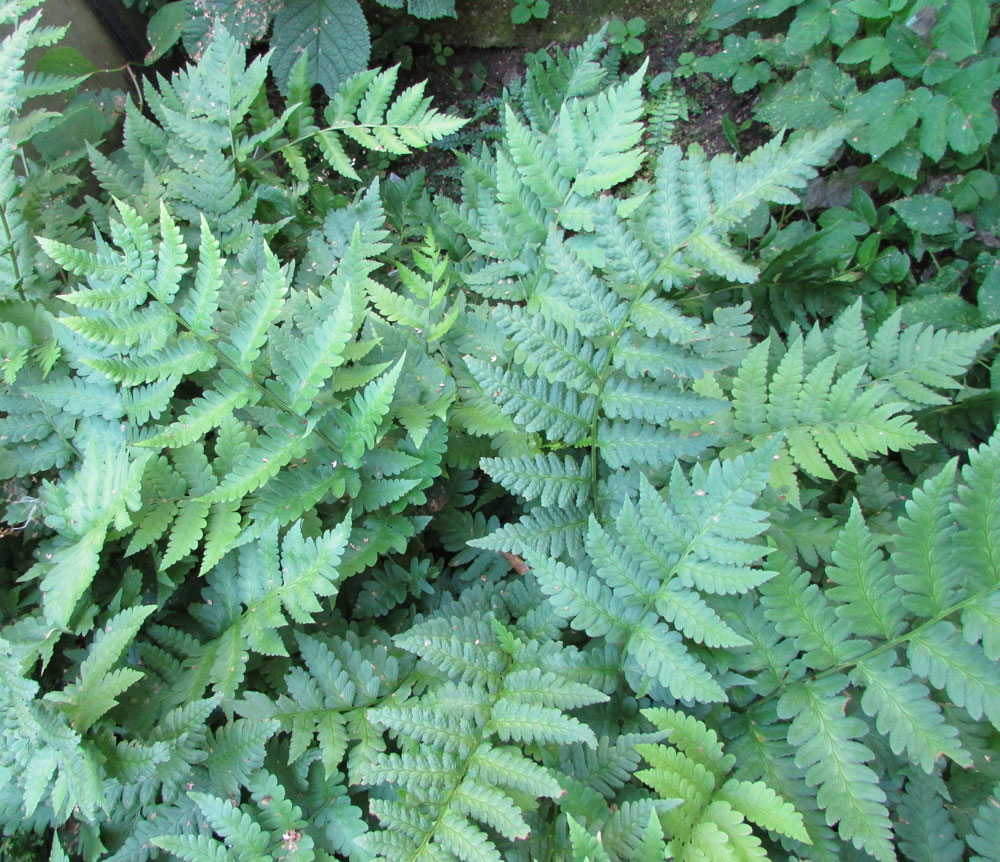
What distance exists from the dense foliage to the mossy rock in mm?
1238

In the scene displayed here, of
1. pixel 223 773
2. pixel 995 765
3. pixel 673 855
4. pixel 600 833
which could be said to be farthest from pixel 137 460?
pixel 995 765

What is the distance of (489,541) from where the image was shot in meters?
1.79

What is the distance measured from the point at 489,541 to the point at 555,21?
2.68 meters

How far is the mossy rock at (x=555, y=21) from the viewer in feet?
10.5

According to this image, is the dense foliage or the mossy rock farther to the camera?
the mossy rock

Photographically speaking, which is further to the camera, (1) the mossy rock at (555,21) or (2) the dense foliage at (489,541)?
(1) the mossy rock at (555,21)

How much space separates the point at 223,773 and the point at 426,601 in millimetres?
713

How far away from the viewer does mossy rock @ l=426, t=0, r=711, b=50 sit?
126 inches

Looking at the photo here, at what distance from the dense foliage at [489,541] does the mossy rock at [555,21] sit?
1238 millimetres

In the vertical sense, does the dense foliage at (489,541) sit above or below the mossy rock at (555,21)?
below

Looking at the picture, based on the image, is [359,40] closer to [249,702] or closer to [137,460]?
[137,460]

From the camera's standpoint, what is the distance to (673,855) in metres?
1.43

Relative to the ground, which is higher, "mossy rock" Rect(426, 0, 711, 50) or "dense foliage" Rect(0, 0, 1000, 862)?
"mossy rock" Rect(426, 0, 711, 50)

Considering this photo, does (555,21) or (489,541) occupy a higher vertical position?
(555,21)
